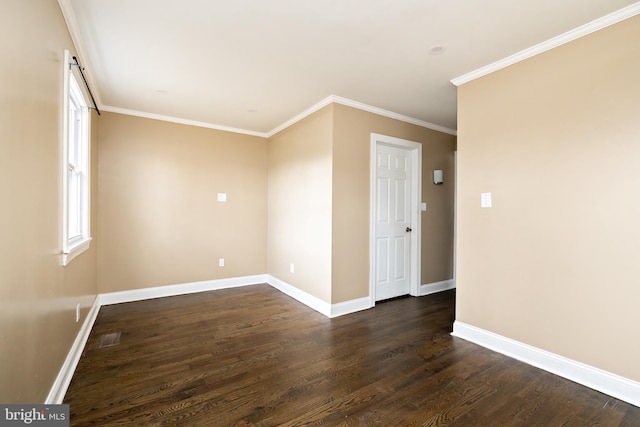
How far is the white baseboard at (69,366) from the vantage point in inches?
69.2

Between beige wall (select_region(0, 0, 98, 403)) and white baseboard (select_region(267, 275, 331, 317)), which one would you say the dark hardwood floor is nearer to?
white baseboard (select_region(267, 275, 331, 317))

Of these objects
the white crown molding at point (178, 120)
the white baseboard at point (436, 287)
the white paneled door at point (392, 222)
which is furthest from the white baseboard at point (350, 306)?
the white crown molding at point (178, 120)

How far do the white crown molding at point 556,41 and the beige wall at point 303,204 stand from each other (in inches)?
59.4

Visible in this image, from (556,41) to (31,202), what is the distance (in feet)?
11.7

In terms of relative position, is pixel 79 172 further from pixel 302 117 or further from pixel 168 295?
pixel 302 117

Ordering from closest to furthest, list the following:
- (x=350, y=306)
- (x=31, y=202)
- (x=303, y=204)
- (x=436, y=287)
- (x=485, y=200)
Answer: (x=31, y=202) < (x=485, y=200) < (x=350, y=306) < (x=303, y=204) < (x=436, y=287)

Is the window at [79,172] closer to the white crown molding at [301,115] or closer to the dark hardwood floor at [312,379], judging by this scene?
the dark hardwood floor at [312,379]

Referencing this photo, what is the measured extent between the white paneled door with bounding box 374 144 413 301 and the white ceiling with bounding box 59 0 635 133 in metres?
0.82

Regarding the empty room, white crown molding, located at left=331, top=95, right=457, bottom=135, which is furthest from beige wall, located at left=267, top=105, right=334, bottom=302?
white crown molding, located at left=331, top=95, right=457, bottom=135

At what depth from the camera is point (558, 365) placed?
2186 millimetres

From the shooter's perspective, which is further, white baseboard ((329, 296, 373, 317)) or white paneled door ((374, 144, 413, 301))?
white paneled door ((374, 144, 413, 301))

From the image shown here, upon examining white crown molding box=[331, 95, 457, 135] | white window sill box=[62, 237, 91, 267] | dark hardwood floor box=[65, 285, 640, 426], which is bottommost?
dark hardwood floor box=[65, 285, 640, 426]

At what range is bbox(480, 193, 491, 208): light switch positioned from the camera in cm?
264

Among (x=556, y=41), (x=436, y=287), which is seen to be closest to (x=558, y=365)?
(x=436, y=287)
